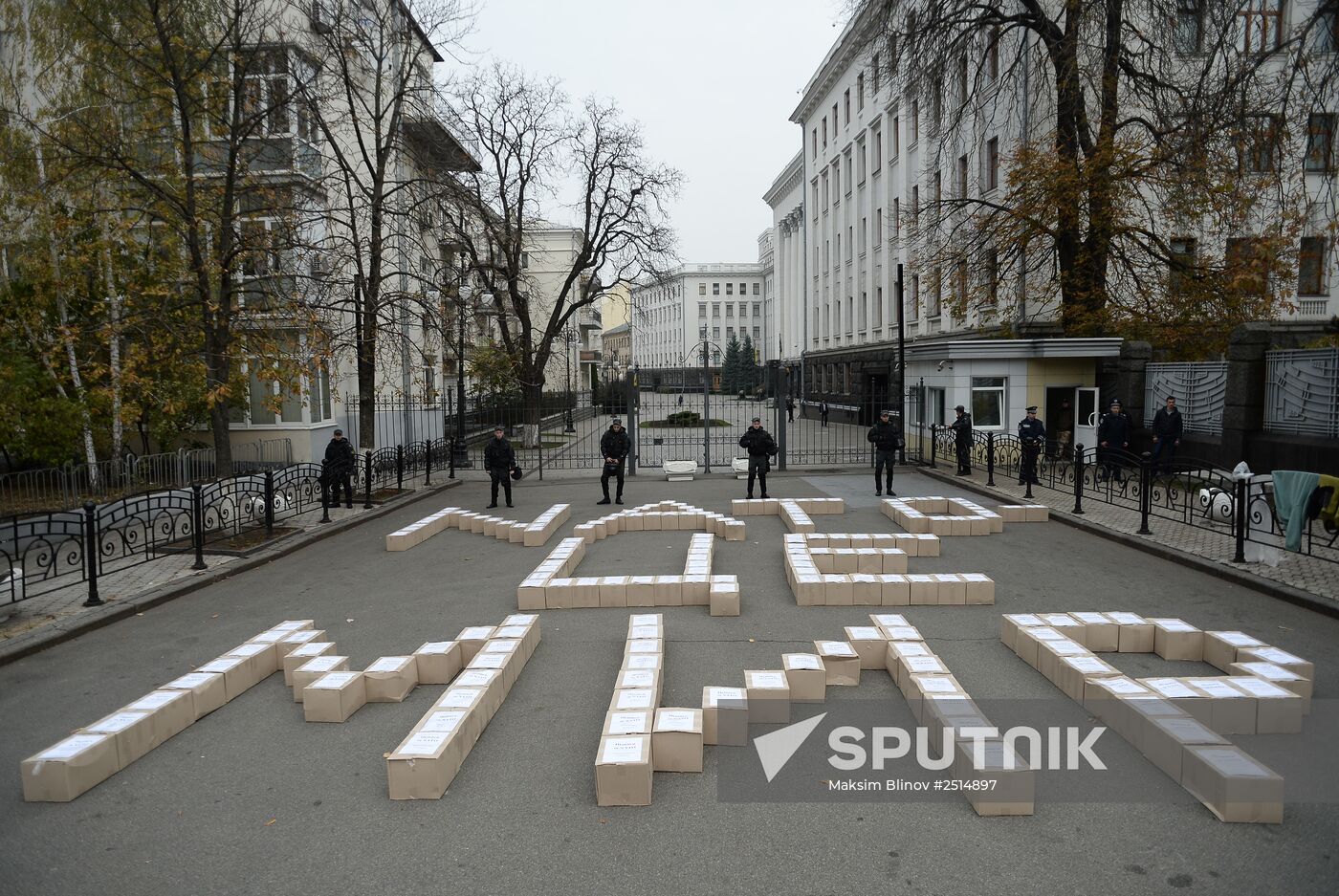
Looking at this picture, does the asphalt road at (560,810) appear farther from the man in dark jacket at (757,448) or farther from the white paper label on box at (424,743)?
the man in dark jacket at (757,448)

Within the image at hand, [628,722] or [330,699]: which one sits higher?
[628,722]

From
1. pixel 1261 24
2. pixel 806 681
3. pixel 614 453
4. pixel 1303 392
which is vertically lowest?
pixel 806 681

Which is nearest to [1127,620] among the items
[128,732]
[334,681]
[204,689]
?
[334,681]

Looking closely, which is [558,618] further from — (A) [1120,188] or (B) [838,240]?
(B) [838,240]

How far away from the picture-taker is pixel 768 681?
6176 mm

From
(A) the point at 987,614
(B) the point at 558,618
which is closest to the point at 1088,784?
(A) the point at 987,614

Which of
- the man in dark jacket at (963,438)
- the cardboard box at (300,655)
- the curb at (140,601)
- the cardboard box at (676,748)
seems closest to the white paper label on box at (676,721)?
the cardboard box at (676,748)

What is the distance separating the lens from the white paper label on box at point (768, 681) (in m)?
6.10

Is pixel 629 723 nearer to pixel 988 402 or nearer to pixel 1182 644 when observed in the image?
pixel 1182 644

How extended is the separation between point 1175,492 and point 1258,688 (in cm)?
1264

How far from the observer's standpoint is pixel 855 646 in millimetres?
7195

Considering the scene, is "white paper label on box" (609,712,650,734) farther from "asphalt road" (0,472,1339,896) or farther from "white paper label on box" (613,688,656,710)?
"asphalt road" (0,472,1339,896)

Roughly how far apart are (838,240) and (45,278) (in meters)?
39.2

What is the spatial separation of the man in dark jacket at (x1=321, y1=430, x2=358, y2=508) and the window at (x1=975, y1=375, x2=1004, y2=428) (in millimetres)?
16418
